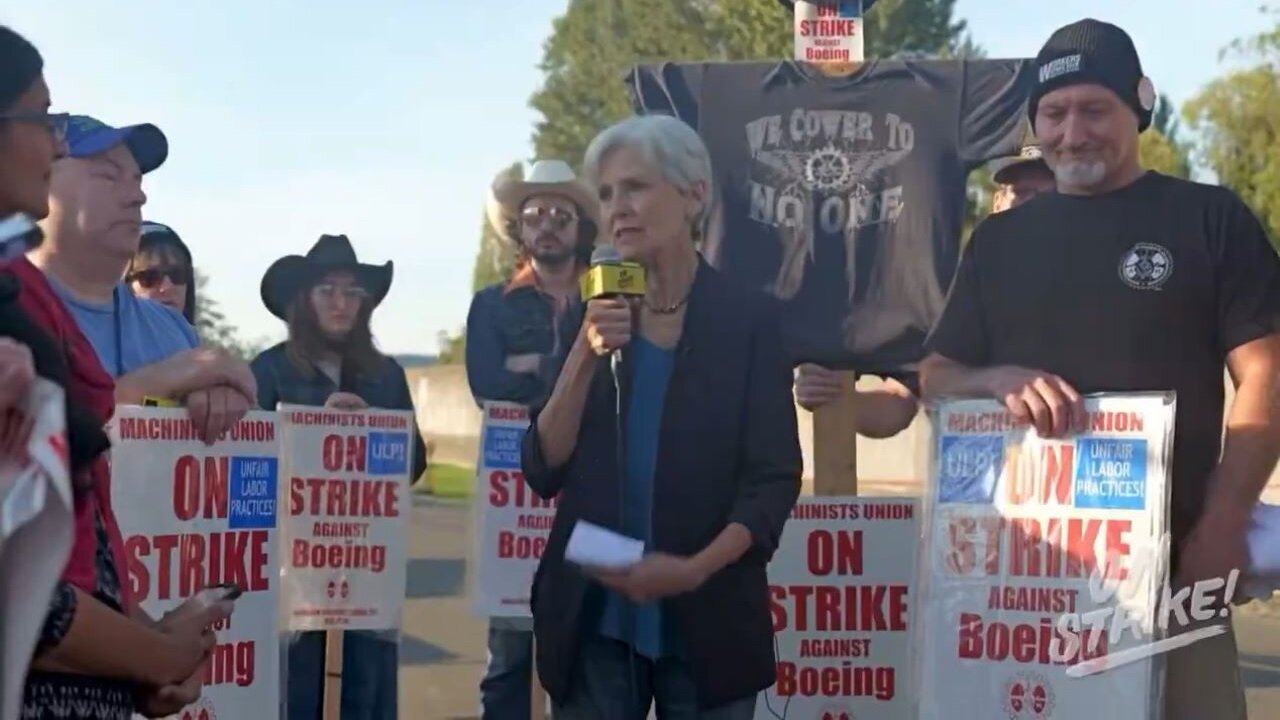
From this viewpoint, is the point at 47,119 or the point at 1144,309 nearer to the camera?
the point at 47,119

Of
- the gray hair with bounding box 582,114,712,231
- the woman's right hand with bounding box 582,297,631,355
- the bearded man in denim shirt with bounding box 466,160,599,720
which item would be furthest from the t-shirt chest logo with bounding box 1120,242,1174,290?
the bearded man in denim shirt with bounding box 466,160,599,720

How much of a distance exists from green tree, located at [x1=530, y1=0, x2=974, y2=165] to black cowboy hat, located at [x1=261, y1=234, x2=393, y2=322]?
26799 millimetres

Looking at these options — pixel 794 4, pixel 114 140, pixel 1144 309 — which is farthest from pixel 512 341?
pixel 1144 309

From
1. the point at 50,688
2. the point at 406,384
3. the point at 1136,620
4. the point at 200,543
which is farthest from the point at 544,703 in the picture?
the point at 50,688

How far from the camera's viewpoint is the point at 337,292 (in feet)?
20.7

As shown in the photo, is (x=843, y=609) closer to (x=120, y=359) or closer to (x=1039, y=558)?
(x=1039, y=558)

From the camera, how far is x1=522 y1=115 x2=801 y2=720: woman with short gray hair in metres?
3.62

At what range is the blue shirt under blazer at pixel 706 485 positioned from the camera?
3.62 m

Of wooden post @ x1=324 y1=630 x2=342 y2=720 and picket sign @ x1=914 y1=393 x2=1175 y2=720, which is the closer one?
picket sign @ x1=914 y1=393 x2=1175 y2=720

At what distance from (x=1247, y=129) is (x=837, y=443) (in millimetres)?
24182

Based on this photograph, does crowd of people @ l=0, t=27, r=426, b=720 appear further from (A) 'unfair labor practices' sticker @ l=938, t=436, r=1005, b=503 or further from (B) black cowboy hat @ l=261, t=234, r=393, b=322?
(A) 'unfair labor practices' sticker @ l=938, t=436, r=1005, b=503

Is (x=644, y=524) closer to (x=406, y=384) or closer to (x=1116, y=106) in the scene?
(x=1116, y=106)

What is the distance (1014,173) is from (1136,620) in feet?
8.22

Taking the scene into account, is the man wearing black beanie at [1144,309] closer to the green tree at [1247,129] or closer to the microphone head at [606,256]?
the microphone head at [606,256]
